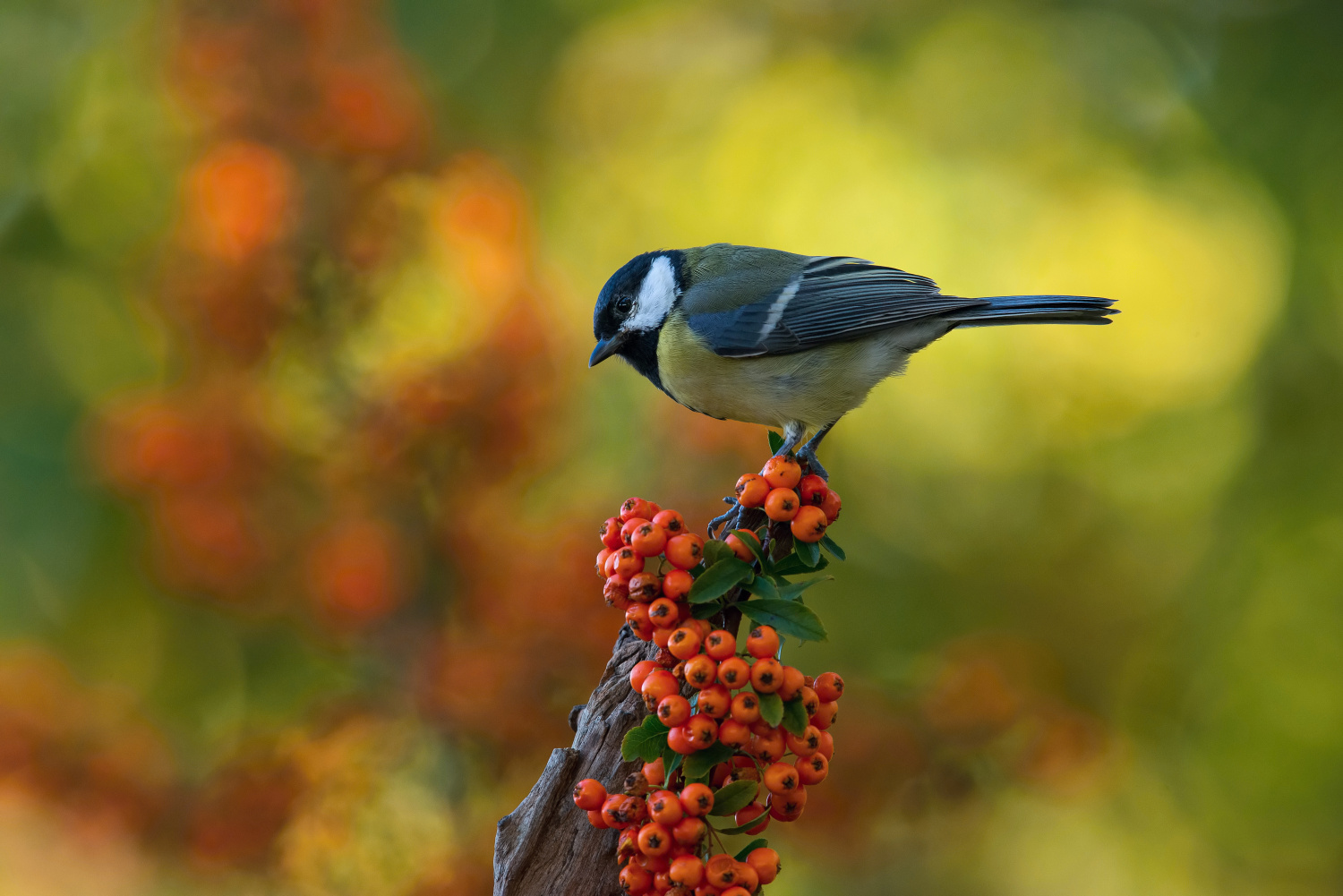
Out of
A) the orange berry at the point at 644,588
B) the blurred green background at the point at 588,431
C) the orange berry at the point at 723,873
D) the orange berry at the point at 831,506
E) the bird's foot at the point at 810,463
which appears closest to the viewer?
the orange berry at the point at 723,873

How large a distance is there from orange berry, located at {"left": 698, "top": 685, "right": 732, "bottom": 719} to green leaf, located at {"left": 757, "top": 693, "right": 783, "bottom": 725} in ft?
0.13

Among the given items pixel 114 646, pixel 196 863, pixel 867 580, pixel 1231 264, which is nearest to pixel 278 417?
pixel 114 646

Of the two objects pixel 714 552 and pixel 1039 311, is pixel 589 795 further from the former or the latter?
pixel 1039 311

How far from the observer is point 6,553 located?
10.1 feet

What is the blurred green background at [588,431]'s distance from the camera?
8.34 ft

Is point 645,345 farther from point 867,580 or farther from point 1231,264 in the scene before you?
point 1231,264

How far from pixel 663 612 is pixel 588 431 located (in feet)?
5.93

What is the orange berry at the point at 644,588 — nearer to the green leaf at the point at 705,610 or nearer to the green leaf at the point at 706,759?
the green leaf at the point at 705,610

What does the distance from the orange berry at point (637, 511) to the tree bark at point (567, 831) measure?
20cm

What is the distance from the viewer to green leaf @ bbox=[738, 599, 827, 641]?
126cm

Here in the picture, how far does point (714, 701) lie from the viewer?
3.98 feet

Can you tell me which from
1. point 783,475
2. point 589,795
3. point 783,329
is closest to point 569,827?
point 589,795

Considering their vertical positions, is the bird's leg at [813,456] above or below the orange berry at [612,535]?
above

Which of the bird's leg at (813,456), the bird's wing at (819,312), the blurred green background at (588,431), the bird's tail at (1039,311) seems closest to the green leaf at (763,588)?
the bird's leg at (813,456)
